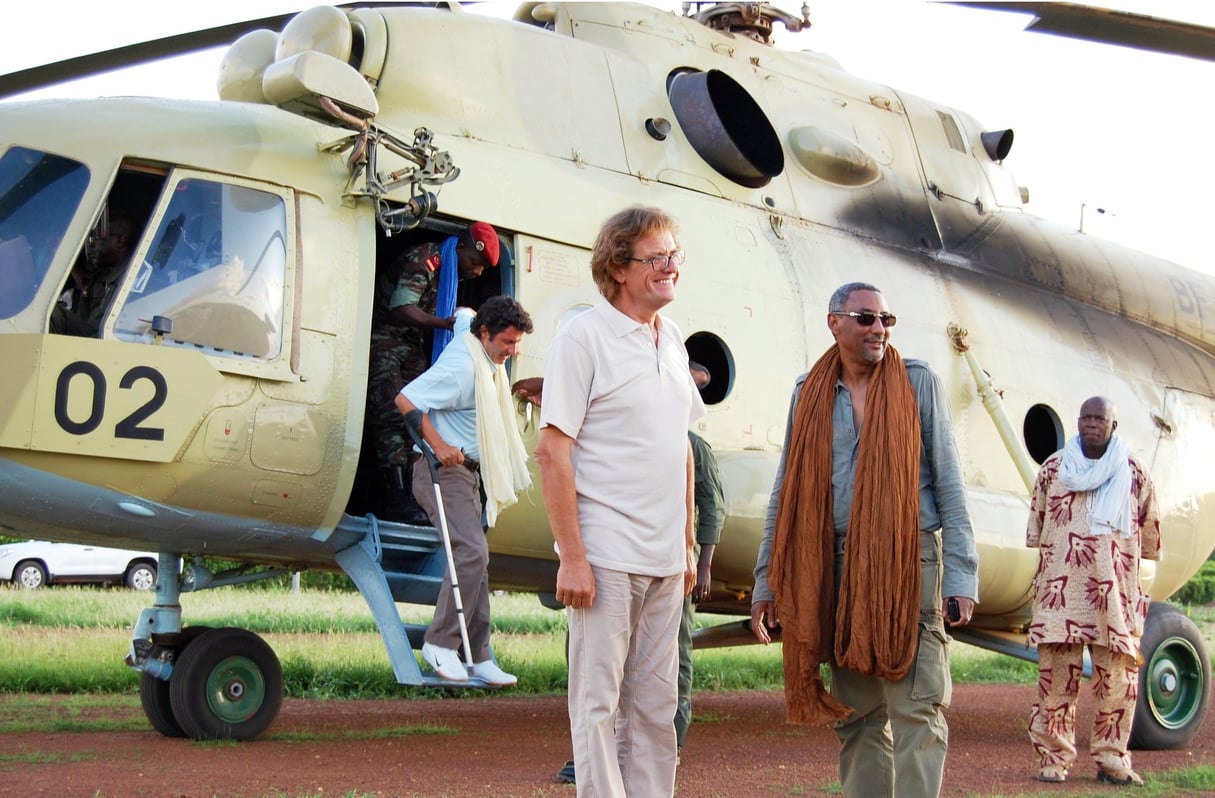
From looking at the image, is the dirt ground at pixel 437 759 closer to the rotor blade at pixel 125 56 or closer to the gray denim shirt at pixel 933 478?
the gray denim shirt at pixel 933 478

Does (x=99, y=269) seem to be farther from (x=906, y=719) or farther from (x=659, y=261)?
(x=906, y=719)

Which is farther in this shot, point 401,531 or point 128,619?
point 128,619

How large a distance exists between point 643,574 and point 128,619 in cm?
1244

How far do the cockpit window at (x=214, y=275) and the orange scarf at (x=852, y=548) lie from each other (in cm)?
275

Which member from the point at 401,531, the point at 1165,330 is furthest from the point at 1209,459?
the point at 401,531

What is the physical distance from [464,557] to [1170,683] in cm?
511

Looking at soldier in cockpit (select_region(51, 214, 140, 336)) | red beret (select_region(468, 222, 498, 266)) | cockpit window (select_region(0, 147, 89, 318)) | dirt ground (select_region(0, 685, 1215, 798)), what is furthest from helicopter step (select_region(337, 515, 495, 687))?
cockpit window (select_region(0, 147, 89, 318))

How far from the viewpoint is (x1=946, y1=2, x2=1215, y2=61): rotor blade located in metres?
7.66

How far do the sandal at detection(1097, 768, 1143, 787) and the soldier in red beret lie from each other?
3663 mm

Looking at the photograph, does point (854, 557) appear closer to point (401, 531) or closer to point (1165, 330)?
point (401, 531)

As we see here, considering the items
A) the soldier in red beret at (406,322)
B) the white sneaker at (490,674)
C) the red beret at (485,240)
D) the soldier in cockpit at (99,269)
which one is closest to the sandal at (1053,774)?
the white sneaker at (490,674)

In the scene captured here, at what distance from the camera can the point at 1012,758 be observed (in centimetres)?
750

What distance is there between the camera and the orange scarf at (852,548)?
4141mm

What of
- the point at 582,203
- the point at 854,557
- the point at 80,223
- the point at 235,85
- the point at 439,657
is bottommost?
the point at 439,657
